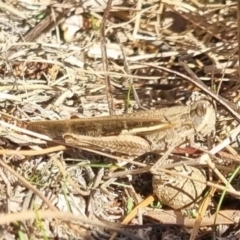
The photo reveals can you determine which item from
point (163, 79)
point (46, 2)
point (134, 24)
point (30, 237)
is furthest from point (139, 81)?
point (30, 237)

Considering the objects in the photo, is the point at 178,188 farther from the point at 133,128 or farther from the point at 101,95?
the point at 101,95

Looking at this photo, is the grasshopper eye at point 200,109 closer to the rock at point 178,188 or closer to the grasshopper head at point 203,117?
the grasshopper head at point 203,117

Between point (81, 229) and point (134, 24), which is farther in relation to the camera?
point (134, 24)

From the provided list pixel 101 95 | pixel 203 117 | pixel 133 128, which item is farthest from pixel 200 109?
pixel 101 95

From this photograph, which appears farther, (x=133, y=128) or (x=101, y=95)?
(x=101, y=95)

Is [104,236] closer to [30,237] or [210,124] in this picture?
[30,237]

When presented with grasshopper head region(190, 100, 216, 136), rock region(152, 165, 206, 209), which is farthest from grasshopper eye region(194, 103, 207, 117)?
rock region(152, 165, 206, 209)
